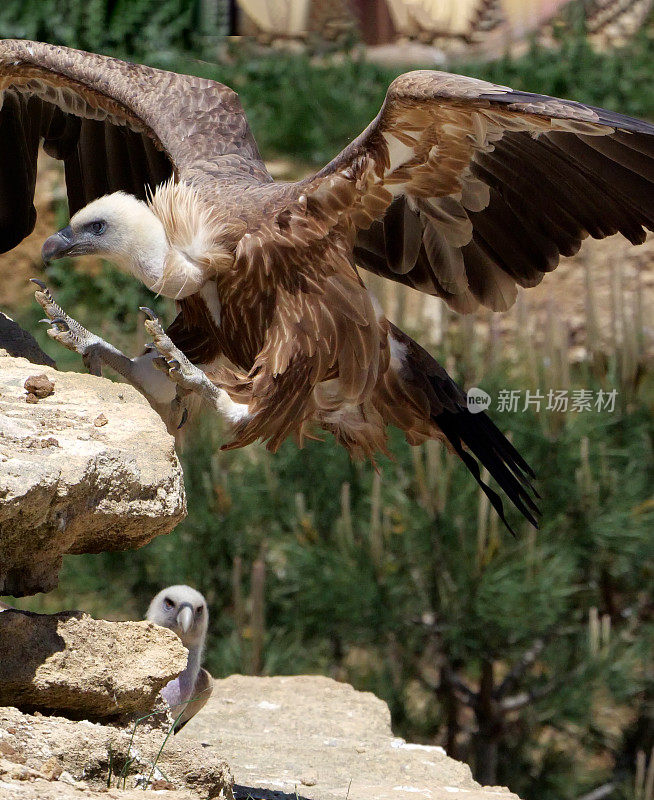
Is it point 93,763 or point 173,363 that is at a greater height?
point 173,363

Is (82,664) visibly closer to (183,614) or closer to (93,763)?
(93,763)

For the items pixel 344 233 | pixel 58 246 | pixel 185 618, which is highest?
pixel 344 233

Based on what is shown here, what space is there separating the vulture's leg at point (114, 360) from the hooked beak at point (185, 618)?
A: 0.70 m

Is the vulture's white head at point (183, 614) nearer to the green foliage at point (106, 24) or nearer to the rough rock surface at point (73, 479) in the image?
the rough rock surface at point (73, 479)

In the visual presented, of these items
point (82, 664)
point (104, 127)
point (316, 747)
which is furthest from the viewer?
point (104, 127)

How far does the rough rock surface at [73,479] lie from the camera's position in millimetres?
2439

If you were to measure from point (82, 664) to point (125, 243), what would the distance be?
1.46 m

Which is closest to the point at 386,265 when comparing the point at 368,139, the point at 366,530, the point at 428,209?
the point at 428,209

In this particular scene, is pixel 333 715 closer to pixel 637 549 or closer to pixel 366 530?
pixel 366 530

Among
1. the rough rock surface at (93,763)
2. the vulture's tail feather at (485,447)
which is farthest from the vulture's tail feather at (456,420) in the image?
the rough rock surface at (93,763)

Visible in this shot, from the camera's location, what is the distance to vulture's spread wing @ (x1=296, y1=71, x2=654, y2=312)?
3189 millimetres

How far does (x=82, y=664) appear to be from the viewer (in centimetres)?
267

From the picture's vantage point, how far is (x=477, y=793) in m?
3.36

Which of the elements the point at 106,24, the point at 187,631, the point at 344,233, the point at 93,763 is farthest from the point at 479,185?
the point at 106,24
